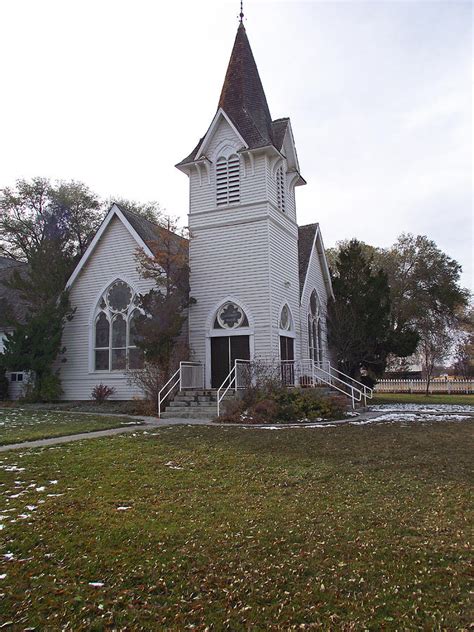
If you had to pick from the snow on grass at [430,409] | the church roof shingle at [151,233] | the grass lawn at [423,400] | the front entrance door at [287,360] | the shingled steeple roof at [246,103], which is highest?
the shingled steeple roof at [246,103]

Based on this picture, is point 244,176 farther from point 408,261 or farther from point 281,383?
point 408,261

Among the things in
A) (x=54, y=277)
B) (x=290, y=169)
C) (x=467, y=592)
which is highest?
(x=290, y=169)

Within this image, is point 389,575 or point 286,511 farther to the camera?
point 286,511

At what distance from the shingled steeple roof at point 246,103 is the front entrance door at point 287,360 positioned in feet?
27.5

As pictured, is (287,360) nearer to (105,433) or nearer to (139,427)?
(139,427)

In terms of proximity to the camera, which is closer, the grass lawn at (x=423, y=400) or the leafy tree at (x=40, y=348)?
the leafy tree at (x=40, y=348)

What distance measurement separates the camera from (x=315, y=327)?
25812 mm

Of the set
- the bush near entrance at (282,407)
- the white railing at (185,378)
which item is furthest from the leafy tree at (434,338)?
the bush near entrance at (282,407)

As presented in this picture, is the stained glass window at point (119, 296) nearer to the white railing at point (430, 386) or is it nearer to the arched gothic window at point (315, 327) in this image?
the arched gothic window at point (315, 327)

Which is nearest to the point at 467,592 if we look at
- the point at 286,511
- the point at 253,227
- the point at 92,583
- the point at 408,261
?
the point at 286,511

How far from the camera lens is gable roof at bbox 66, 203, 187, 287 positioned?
2053cm

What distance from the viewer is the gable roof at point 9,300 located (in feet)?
77.8

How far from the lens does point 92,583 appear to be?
361cm

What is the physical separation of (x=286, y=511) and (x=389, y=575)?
66.4 inches
